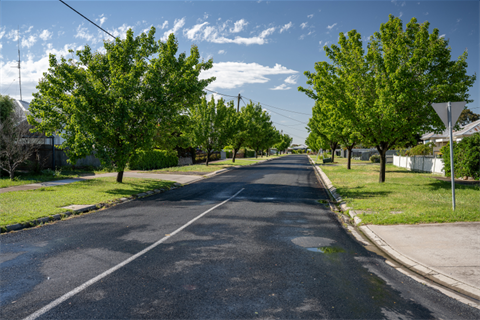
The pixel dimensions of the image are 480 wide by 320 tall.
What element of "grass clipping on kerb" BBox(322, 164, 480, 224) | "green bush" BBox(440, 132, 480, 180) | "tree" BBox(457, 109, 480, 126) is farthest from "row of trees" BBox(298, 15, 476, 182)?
"tree" BBox(457, 109, 480, 126)

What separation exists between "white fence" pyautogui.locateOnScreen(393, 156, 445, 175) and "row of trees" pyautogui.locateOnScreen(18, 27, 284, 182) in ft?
55.3

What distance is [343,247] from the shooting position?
650 centimetres

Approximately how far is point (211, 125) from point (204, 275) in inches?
1209

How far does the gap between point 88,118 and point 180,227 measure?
322 inches

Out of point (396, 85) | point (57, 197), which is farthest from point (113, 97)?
point (396, 85)

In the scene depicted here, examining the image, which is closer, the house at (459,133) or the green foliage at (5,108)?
the green foliage at (5,108)

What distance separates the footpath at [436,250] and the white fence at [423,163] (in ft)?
51.1

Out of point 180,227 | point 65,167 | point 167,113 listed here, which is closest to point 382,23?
point 167,113

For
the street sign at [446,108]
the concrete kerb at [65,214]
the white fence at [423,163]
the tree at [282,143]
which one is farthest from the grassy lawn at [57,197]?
the tree at [282,143]

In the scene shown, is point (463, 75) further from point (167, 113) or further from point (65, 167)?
point (65, 167)

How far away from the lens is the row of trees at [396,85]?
14.1 metres

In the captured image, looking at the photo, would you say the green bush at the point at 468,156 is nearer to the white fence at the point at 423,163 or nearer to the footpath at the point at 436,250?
the white fence at the point at 423,163

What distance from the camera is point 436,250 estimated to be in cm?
610

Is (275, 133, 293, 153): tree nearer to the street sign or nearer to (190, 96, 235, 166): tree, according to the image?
(190, 96, 235, 166): tree
